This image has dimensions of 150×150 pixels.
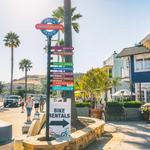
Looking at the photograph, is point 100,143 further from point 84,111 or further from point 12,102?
point 12,102

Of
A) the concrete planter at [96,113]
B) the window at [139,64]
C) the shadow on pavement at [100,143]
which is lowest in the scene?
the shadow on pavement at [100,143]

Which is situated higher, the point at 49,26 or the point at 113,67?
the point at 113,67

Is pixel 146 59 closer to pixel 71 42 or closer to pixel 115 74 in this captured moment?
pixel 71 42

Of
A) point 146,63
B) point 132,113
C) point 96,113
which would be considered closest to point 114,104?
point 96,113

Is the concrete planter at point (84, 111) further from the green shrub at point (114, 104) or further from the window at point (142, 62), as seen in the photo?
the window at point (142, 62)

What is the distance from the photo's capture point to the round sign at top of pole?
387 inches

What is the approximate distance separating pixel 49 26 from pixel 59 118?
255cm

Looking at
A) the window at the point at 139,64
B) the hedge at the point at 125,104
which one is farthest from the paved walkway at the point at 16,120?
the window at the point at 139,64

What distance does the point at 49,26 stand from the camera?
988cm

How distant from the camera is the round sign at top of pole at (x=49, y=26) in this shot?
982 cm

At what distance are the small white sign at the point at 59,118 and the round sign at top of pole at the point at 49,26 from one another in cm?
192

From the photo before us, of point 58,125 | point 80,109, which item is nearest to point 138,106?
point 80,109

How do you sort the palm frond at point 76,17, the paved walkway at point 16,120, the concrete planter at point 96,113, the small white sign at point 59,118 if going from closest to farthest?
the small white sign at point 59,118 → the paved walkway at point 16,120 → the concrete planter at point 96,113 → the palm frond at point 76,17

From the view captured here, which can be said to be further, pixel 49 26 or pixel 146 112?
pixel 146 112
